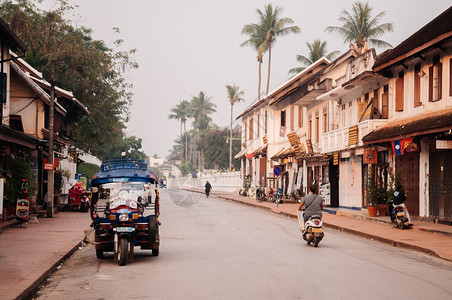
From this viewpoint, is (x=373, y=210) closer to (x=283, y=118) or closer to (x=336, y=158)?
(x=336, y=158)

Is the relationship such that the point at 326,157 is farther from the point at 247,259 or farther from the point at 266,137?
the point at 247,259

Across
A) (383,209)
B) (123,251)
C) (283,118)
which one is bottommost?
(123,251)

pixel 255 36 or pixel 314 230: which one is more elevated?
pixel 255 36

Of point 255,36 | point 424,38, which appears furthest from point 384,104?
point 255,36

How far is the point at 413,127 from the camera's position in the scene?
904 inches

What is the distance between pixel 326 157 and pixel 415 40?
12.5 meters

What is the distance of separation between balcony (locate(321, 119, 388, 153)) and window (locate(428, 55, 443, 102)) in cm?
471

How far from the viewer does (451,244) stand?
54.2 feet

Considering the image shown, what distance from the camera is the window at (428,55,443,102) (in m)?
23.4

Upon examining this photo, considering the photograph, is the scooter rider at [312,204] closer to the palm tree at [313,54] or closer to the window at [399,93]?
the window at [399,93]

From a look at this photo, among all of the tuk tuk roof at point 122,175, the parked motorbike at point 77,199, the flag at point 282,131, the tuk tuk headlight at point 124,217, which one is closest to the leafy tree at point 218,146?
the flag at point 282,131

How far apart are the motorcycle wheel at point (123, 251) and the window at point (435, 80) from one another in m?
15.9

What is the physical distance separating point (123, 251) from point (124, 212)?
0.78 meters

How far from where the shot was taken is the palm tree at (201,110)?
125 metres
